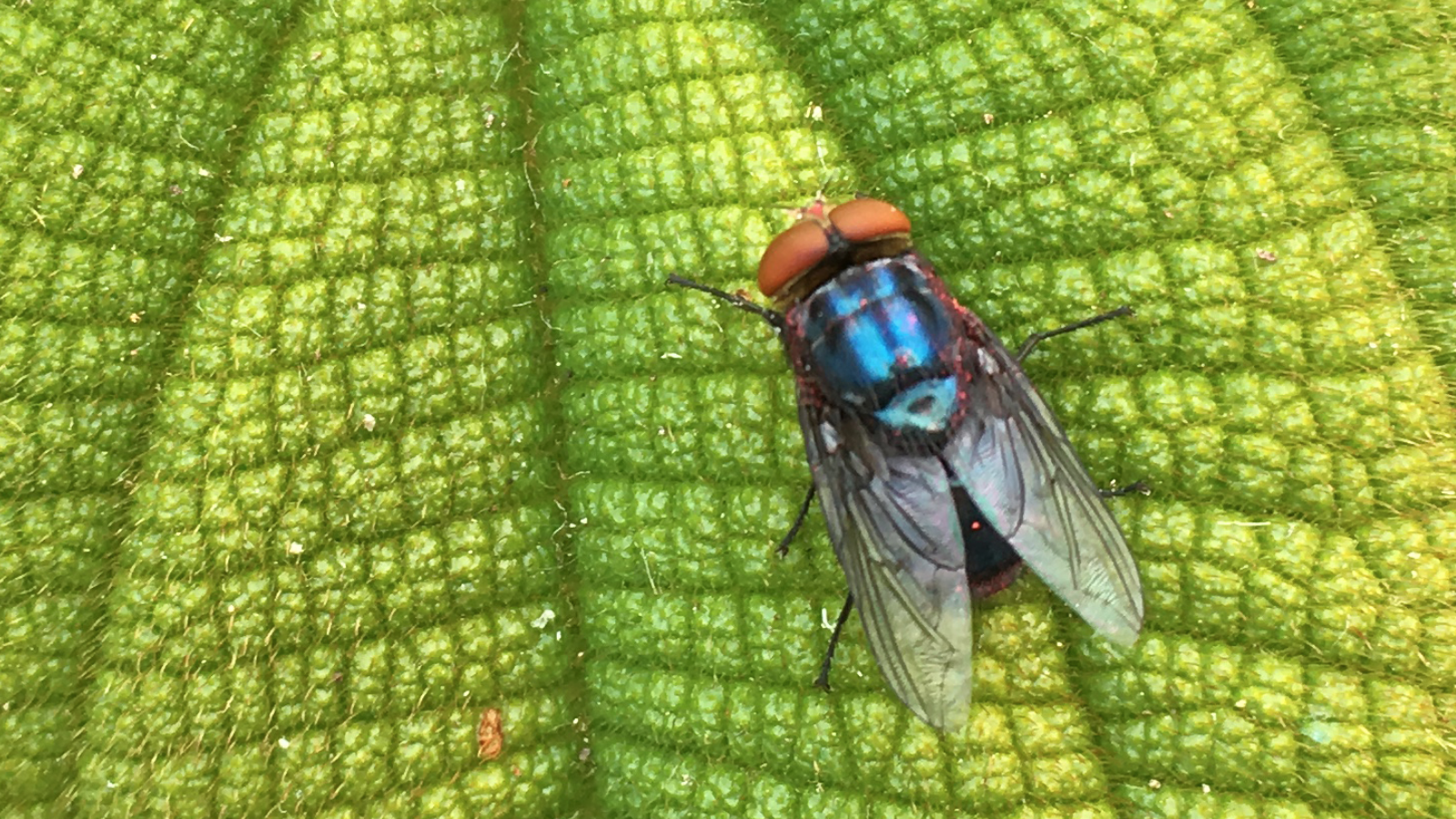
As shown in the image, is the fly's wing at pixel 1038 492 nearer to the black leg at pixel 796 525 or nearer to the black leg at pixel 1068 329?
the black leg at pixel 1068 329

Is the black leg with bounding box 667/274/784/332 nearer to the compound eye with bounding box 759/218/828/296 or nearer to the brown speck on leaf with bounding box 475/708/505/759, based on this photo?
the compound eye with bounding box 759/218/828/296

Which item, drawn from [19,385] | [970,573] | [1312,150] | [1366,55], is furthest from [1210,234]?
[19,385]

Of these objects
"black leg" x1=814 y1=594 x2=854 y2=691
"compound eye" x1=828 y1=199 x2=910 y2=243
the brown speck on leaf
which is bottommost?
the brown speck on leaf

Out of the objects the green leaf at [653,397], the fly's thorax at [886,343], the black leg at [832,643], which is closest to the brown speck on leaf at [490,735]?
the green leaf at [653,397]

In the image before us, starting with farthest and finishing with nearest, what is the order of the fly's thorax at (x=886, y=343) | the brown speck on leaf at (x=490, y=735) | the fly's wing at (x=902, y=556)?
the brown speck on leaf at (x=490, y=735) < the fly's thorax at (x=886, y=343) < the fly's wing at (x=902, y=556)

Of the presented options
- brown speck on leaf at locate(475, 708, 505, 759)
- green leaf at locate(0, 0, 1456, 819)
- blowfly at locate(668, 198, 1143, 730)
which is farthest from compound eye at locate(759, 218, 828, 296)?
brown speck on leaf at locate(475, 708, 505, 759)

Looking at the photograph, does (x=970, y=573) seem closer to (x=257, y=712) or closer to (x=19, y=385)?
(x=257, y=712)

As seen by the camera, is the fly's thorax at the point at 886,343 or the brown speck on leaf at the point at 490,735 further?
the brown speck on leaf at the point at 490,735
